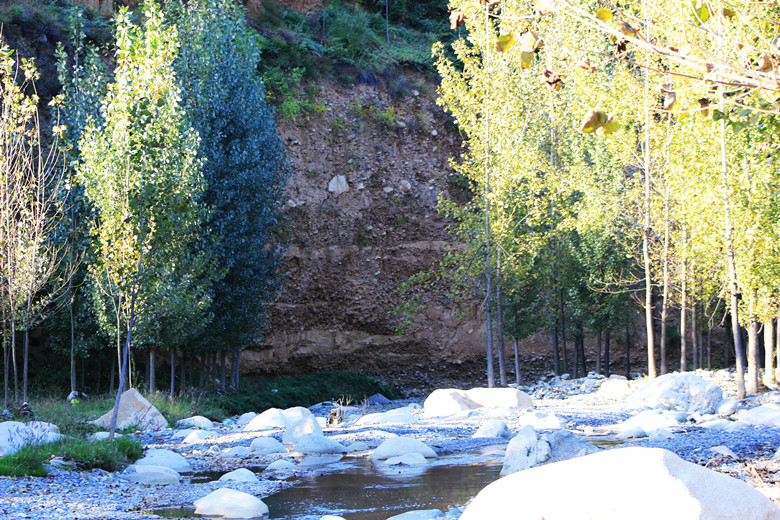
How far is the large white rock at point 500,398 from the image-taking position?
15836 millimetres

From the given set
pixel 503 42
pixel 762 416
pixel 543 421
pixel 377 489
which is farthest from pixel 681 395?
pixel 503 42

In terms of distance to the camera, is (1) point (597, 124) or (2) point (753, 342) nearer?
(1) point (597, 124)

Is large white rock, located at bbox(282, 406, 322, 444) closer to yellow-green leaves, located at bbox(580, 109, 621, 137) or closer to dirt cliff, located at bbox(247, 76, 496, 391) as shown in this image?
yellow-green leaves, located at bbox(580, 109, 621, 137)

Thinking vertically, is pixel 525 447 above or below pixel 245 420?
above

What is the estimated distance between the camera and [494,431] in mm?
11547

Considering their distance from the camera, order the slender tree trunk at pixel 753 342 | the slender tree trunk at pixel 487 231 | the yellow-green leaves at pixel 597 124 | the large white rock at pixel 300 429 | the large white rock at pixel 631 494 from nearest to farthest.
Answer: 1. the yellow-green leaves at pixel 597 124
2. the large white rock at pixel 631 494
3. the large white rock at pixel 300 429
4. the slender tree trunk at pixel 753 342
5. the slender tree trunk at pixel 487 231

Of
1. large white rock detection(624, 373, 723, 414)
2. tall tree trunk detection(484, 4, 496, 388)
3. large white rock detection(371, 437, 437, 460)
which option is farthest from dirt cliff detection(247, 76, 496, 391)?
large white rock detection(371, 437, 437, 460)

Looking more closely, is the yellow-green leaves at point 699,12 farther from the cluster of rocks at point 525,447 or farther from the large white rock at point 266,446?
the large white rock at point 266,446

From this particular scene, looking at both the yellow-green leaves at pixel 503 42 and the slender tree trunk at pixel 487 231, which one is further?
the slender tree trunk at pixel 487 231

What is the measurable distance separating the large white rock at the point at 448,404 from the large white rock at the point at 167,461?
22.7 feet

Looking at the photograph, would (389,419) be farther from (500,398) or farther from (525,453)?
(525,453)

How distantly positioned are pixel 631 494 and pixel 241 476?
224 inches

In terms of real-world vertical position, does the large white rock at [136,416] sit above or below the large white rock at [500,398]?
above

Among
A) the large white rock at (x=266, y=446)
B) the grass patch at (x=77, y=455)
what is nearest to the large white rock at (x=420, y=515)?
the grass patch at (x=77, y=455)
